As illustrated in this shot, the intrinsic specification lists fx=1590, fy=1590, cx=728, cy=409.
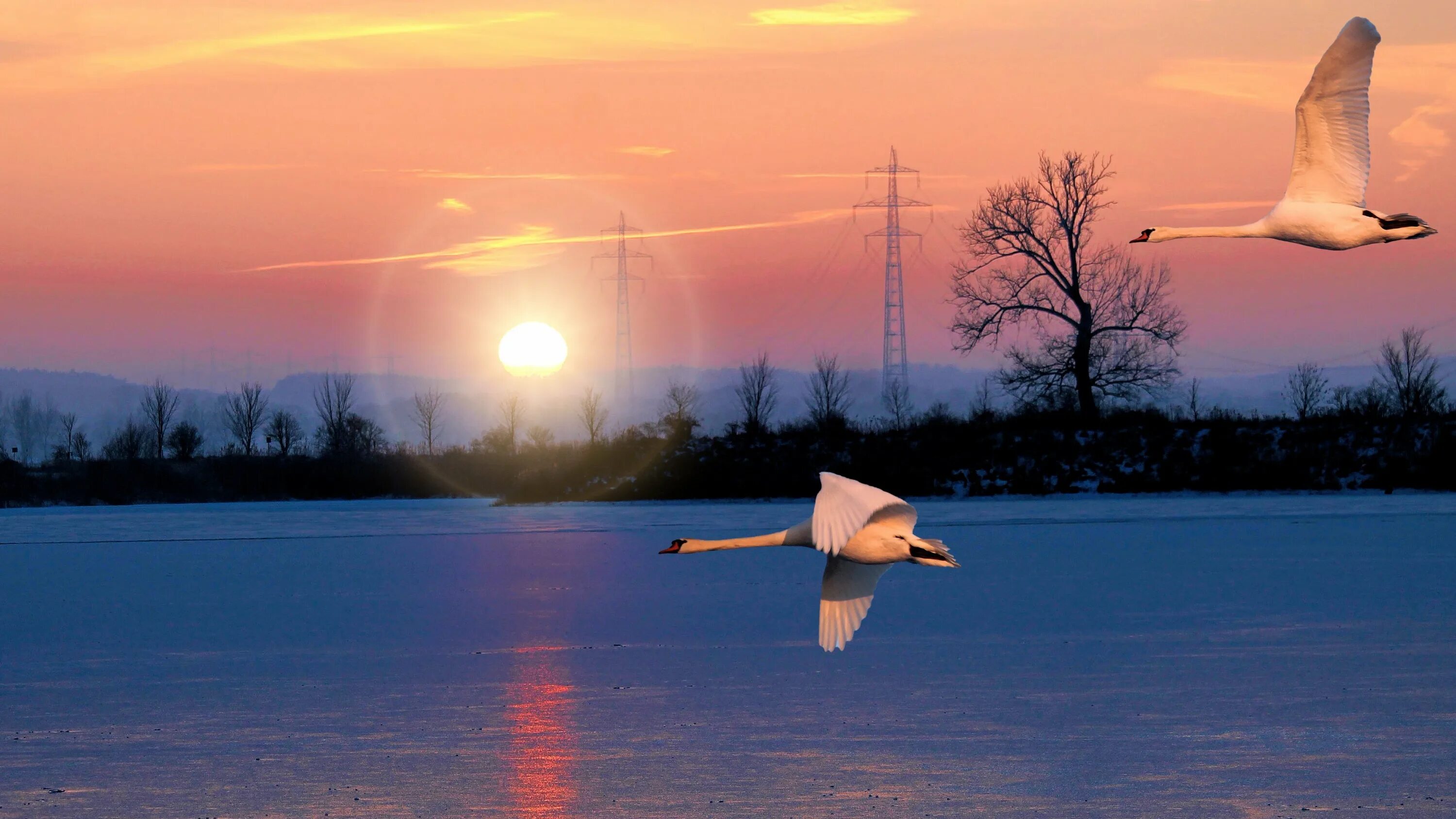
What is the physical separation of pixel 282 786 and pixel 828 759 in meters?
4.40

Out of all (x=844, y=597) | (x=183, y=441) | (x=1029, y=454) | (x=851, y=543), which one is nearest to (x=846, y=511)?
(x=851, y=543)

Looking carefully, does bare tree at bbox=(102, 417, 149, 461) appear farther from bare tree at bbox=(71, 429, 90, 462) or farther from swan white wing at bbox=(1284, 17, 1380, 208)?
swan white wing at bbox=(1284, 17, 1380, 208)

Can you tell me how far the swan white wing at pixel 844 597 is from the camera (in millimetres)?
10125

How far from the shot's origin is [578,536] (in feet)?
121

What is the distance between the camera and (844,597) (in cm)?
1044

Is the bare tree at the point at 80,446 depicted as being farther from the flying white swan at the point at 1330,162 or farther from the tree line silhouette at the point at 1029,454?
the flying white swan at the point at 1330,162

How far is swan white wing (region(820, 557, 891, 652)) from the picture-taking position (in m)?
10.1

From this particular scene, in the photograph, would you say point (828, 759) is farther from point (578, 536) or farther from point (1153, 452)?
point (1153, 452)

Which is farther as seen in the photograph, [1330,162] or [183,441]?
[183,441]

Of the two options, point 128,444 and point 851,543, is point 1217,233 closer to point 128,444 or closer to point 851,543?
point 851,543

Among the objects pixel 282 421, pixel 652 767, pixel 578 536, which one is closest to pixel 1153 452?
pixel 578 536

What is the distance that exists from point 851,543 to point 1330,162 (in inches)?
136

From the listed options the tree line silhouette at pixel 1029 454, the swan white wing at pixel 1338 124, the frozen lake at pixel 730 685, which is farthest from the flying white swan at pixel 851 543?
the tree line silhouette at pixel 1029 454

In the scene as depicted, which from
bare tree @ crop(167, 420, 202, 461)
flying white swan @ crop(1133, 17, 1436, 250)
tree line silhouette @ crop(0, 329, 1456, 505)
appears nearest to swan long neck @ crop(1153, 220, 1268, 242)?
flying white swan @ crop(1133, 17, 1436, 250)
